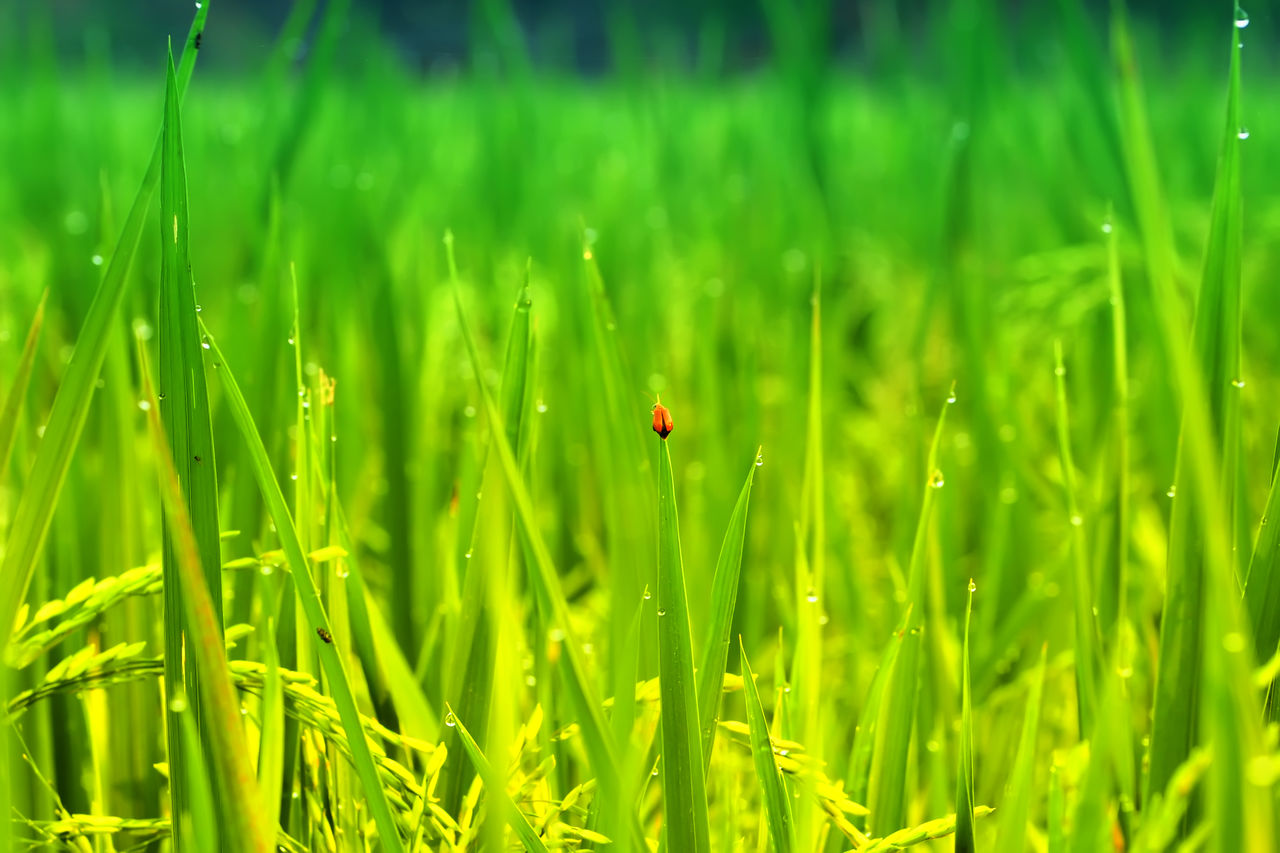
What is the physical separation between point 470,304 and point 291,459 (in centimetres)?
46

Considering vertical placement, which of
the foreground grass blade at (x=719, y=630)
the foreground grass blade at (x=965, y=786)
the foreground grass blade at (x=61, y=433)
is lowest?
the foreground grass blade at (x=965, y=786)

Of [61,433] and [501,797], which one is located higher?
[61,433]

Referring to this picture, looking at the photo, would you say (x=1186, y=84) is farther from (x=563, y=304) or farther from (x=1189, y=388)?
(x=1189, y=388)

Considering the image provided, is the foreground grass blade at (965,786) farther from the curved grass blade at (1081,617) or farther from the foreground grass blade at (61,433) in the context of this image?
the foreground grass blade at (61,433)

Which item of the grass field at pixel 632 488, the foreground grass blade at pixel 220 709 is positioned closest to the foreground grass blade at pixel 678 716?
the grass field at pixel 632 488

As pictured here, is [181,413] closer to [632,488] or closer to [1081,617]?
[632,488]

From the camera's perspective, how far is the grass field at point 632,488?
0.31 meters

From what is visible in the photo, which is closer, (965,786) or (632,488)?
(965,786)

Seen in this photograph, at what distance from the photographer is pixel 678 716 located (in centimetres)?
31

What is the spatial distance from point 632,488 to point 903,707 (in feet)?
0.52

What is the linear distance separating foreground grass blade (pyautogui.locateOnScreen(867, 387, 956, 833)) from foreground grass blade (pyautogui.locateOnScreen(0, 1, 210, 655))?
0.30 m

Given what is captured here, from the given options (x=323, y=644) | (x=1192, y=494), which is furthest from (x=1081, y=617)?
(x=323, y=644)

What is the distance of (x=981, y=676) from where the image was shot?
0.53 meters

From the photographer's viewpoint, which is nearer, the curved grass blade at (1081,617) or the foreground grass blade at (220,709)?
the foreground grass blade at (220,709)
